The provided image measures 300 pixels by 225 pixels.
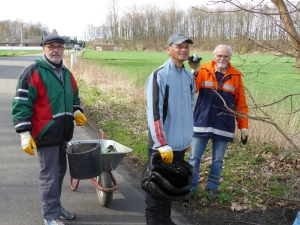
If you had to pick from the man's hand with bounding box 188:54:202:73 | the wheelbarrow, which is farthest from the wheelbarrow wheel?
the man's hand with bounding box 188:54:202:73

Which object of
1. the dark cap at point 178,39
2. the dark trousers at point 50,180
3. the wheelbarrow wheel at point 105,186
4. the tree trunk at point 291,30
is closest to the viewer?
the tree trunk at point 291,30

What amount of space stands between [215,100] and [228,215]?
53.9 inches

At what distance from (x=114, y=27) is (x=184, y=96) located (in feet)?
315

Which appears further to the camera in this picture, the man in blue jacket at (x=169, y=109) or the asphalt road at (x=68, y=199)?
the asphalt road at (x=68, y=199)

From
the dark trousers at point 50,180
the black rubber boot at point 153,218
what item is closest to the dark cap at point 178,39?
the dark trousers at point 50,180

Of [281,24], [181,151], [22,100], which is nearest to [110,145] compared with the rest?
[181,151]

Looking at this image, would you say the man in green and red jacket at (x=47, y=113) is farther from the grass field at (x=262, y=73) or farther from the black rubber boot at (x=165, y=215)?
the grass field at (x=262, y=73)

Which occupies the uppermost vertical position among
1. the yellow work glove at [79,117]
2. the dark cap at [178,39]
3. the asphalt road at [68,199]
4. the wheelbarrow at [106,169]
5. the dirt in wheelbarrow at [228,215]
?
the dark cap at [178,39]

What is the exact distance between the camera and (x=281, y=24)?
3.13 metres

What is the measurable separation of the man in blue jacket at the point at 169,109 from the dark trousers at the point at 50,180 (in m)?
0.96

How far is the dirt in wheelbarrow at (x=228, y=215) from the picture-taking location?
4211 millimetres

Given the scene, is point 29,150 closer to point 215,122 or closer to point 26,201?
point 26,201

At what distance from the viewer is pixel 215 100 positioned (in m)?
4.53

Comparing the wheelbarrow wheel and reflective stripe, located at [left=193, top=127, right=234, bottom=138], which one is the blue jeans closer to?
reflective stripe, located at [left=193, top=127, right=234, bottom=138]
